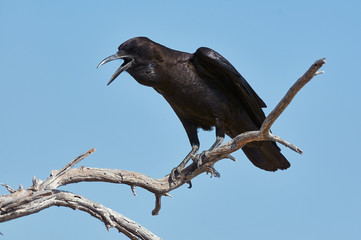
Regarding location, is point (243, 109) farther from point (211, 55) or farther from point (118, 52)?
point (118, 52)

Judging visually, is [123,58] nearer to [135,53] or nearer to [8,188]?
[135,53]

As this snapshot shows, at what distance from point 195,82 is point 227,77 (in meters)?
0.33

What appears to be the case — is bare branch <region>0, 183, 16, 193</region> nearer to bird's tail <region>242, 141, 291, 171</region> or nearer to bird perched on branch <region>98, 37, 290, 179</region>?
bird perched on branch <region>98, 37, 290, 179</region>

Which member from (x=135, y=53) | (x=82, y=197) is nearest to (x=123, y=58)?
(x=135, y=53)

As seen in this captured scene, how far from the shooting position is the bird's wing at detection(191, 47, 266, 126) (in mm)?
5926

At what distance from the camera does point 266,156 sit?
6.38m

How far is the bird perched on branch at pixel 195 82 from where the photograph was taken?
19.5ft

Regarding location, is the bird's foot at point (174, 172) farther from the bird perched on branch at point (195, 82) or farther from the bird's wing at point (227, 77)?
the bird's wing at point (227, 77)

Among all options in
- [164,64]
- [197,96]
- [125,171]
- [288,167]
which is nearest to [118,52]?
[164,64]

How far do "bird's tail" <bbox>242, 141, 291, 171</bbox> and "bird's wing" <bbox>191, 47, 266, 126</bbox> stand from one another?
0.30m

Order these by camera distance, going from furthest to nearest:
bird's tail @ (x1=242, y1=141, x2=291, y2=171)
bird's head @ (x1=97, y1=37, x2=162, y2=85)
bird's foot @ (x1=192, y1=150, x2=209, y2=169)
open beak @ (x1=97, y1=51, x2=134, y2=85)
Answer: bird's tail @ (x1=242, y1=141, x2=291, y2=171) → bird's head @ (x1=97, y1=37, x2=162, y2=85) → open beak @ (x1=97, y1=51, x2=134, y2=85) → bird's foot @ (x1=192, y1=150, x2=209, y2=169)

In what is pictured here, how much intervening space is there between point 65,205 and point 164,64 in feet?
5.89

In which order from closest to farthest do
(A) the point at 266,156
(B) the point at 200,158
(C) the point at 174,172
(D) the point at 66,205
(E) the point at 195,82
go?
(D) the point at 66,205
(B) the point at 200,158
(C) the point at 174,172
(E) the point at 195,82
(A) the point at 266,156

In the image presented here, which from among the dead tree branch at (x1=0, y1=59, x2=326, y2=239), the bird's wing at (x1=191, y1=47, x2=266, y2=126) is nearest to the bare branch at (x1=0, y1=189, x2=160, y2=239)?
the dead tree branch at (x1=0, y1=59, x2=326, y2=239)
